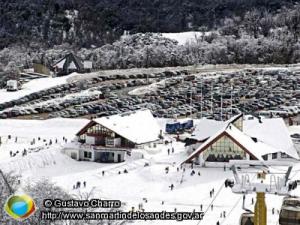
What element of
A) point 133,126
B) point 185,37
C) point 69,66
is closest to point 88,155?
point 133,126

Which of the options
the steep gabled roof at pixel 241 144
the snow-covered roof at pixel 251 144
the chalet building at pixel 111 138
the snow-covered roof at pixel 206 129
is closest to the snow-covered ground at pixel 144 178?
the chalet building at pixel 111 138

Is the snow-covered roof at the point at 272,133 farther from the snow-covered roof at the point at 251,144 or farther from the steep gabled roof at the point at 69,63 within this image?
the steep gabled roof at the point at 69,63

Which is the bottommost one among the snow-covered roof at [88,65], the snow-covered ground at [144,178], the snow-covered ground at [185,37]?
the snow-covered ground at [144,178]

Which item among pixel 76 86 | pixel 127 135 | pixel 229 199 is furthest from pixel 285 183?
pixel 76 86

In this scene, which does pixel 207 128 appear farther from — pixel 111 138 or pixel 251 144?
pixel 111 138

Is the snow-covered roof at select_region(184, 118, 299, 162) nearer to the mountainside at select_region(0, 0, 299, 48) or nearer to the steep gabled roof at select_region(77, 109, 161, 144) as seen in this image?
the steep gabled roof at select_region(77, 109, 161, 144)
